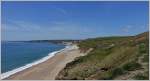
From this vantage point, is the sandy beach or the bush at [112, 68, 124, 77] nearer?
the bush at [112, 68, 124, 77]

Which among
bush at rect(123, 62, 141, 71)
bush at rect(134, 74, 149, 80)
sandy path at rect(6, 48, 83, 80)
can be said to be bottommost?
sandy path at rect(6, 48, 83, 80)

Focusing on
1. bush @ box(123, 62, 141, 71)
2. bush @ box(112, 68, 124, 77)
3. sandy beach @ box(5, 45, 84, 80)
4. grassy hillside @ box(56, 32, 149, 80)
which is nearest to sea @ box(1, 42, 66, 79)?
sandy beach @ box(5, 45, 84, 80)

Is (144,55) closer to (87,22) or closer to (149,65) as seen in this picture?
(149,65)

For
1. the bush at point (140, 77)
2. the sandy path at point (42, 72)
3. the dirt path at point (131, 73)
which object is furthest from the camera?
the sandy path at point (42, 72)

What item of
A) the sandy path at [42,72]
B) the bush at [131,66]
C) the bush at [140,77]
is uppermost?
the bush at [131,66]

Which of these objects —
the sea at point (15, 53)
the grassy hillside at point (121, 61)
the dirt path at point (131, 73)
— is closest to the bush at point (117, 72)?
the grassy hillside at point (121, 61)

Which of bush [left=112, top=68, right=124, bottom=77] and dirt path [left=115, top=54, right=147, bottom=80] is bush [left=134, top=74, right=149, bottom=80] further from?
bush [left=112, top=68, right=124, bottom=77]

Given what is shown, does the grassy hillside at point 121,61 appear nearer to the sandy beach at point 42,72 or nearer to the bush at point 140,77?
the bush at point 140,77

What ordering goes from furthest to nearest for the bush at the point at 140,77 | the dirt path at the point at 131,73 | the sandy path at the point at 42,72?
the sandy path at the point at 42,72, the dirt path at the point at 131,73, the bush at the point at 140,77

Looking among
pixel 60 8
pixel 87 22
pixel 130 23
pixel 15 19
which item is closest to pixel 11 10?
pixel 15 19

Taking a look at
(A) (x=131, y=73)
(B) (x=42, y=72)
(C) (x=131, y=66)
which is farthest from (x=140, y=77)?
(B) (x=42, y=72)

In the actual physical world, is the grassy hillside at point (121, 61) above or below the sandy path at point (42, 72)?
above

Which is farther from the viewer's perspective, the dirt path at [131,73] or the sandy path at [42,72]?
the sandy path at [42,72]

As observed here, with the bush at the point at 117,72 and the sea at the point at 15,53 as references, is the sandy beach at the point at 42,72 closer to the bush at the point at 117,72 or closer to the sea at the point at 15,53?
the sea at the point at 15,53
